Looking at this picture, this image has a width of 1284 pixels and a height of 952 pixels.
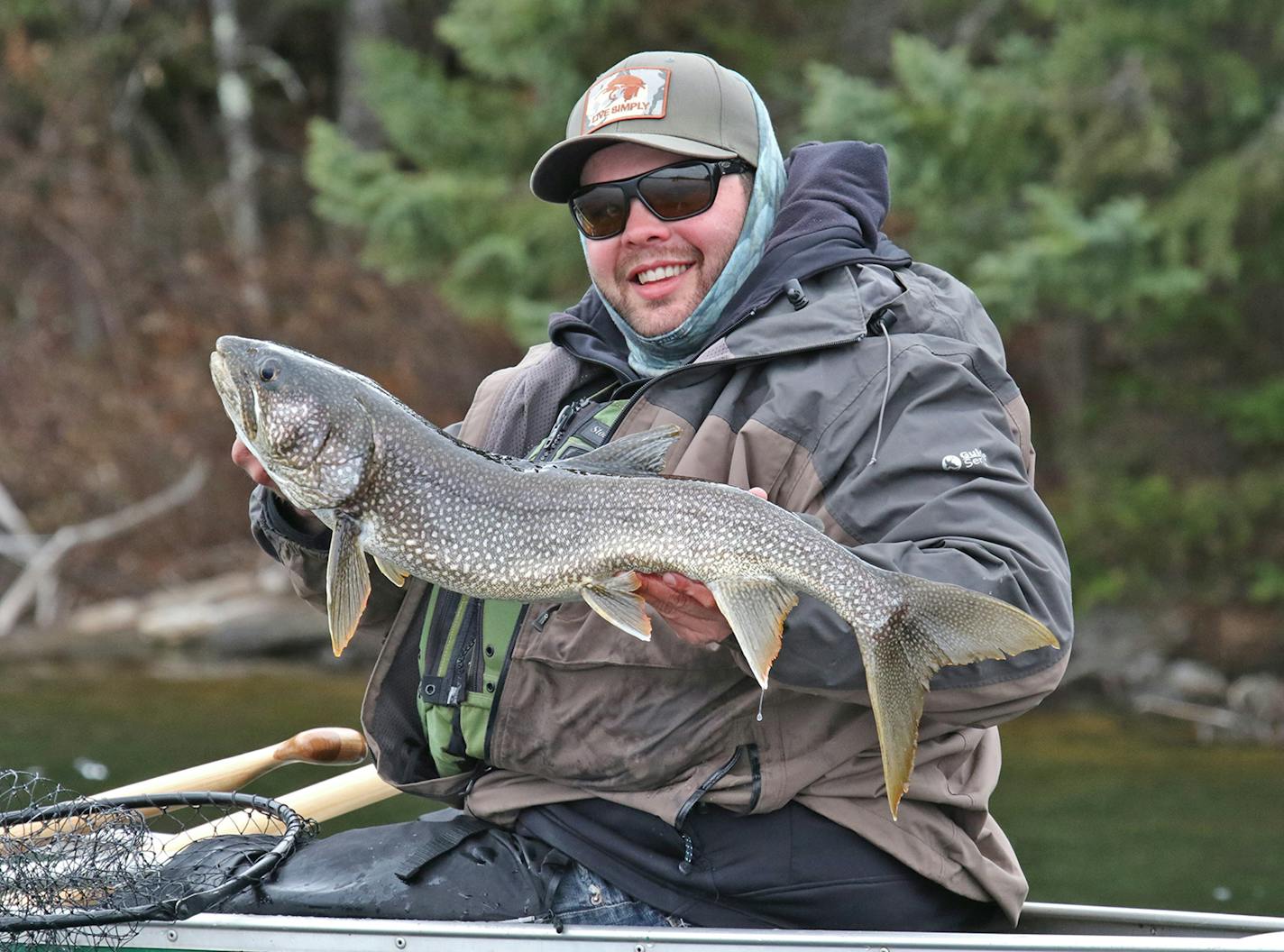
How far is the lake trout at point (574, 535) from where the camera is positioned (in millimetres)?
2918

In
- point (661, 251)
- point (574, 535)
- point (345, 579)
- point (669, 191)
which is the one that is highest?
point (669, 191)

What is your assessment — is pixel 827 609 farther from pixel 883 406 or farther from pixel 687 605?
pixel 883 406

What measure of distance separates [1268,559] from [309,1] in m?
13.9

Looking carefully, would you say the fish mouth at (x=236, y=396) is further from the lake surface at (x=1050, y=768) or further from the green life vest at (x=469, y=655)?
the lake surface at (x=1050, y=768)

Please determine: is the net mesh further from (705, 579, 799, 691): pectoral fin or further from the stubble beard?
the stubble beard

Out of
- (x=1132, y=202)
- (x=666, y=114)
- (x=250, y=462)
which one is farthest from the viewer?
(x=1132, y=202)

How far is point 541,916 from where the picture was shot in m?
3.36

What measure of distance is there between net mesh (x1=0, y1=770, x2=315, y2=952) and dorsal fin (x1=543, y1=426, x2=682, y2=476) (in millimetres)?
1118

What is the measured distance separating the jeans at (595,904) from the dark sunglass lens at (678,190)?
4.70ft

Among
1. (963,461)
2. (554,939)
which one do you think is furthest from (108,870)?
(963,461)

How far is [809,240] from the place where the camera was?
3623 millimetres

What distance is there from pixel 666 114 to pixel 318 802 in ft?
7.44

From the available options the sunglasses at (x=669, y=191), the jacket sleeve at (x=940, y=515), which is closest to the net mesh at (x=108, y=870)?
the jacket sleeve at (x=940, y=515)

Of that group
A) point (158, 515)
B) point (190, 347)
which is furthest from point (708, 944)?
point (190, 347)
